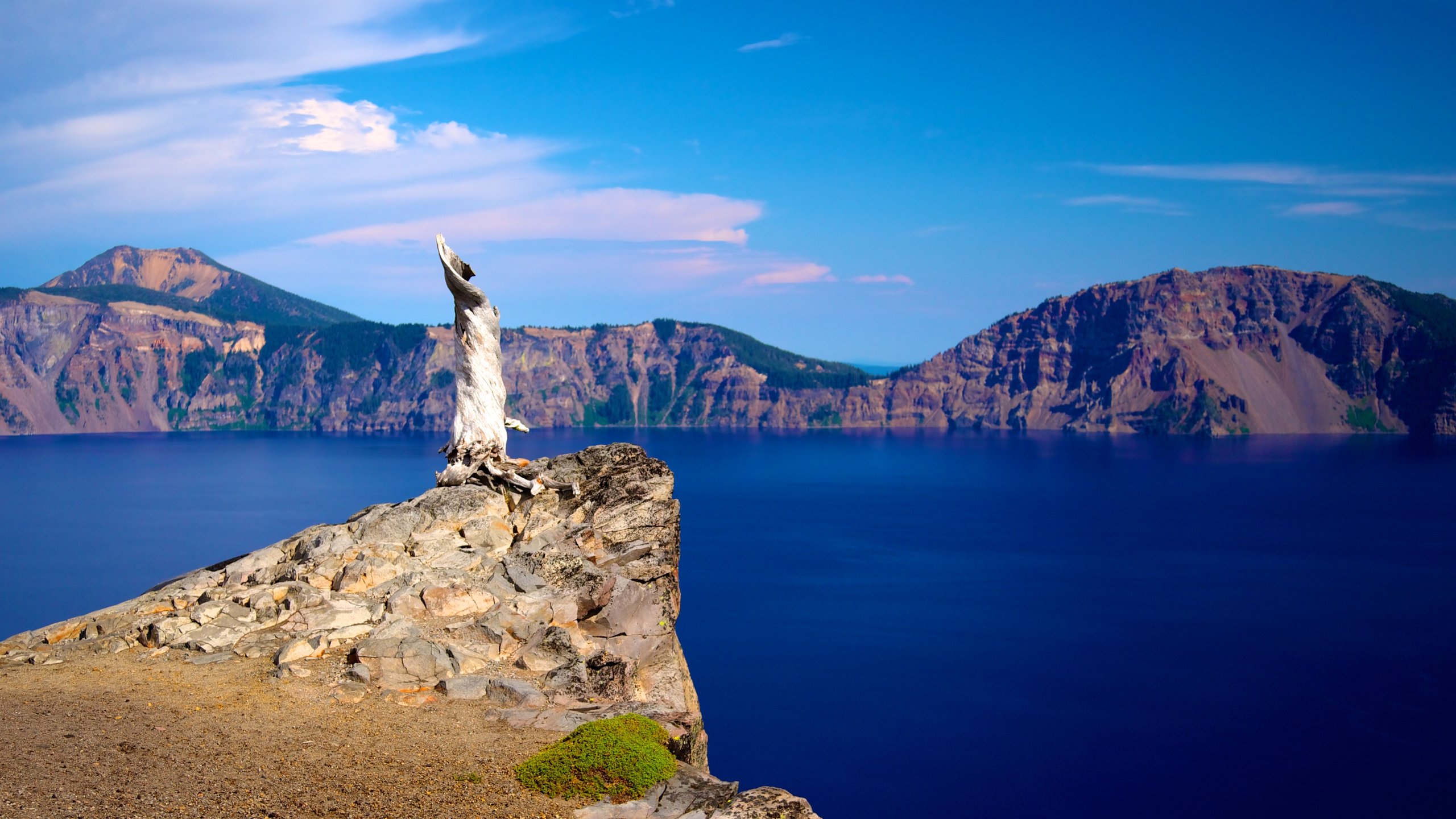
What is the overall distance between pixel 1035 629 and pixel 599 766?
5635 centimetres

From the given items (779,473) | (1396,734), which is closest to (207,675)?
(1396,734)

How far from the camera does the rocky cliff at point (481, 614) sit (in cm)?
1934

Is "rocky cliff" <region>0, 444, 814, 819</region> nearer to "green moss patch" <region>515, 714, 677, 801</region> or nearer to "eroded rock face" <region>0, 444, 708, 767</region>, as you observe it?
"eroded rock face" <region>0, 444, 708, 767</region>

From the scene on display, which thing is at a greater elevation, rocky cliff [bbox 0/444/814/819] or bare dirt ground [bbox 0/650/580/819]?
rocky cliff [bbox 0/444/814/819]

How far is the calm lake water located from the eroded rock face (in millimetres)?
19091

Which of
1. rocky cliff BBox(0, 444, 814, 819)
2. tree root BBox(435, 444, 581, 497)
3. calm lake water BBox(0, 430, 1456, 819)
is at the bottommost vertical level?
calm lake water BBox(0, 430, 1456, 819)

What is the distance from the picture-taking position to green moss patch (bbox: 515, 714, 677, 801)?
50.5ft

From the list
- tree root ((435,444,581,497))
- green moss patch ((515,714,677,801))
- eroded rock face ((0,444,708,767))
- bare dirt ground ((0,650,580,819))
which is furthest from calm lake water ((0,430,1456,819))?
bare dirt ground ((0,650,580,819))

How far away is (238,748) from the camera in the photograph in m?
15.9

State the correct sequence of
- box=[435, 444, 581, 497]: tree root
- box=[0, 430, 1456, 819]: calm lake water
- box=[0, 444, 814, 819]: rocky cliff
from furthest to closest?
1. box=[0, 430, 1456, 819]: calm lake water
2. box=[435, 444, 581, 497]: tree root
3. box=[0, 444, 814, 819]: rocky cliff

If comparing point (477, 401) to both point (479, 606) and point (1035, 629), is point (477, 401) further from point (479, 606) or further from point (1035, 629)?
point (1035, 629)

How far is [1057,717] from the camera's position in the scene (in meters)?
48.4

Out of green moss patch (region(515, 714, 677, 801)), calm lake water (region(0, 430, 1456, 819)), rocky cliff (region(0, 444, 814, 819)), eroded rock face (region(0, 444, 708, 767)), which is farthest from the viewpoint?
calm lake water (region(0, 430, 1456, 819))

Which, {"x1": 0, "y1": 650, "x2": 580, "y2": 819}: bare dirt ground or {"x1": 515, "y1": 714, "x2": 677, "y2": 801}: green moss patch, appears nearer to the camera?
{"x1": 0, "y1": 650, "x2": 580, "y2": 819}: bare dirt ground
